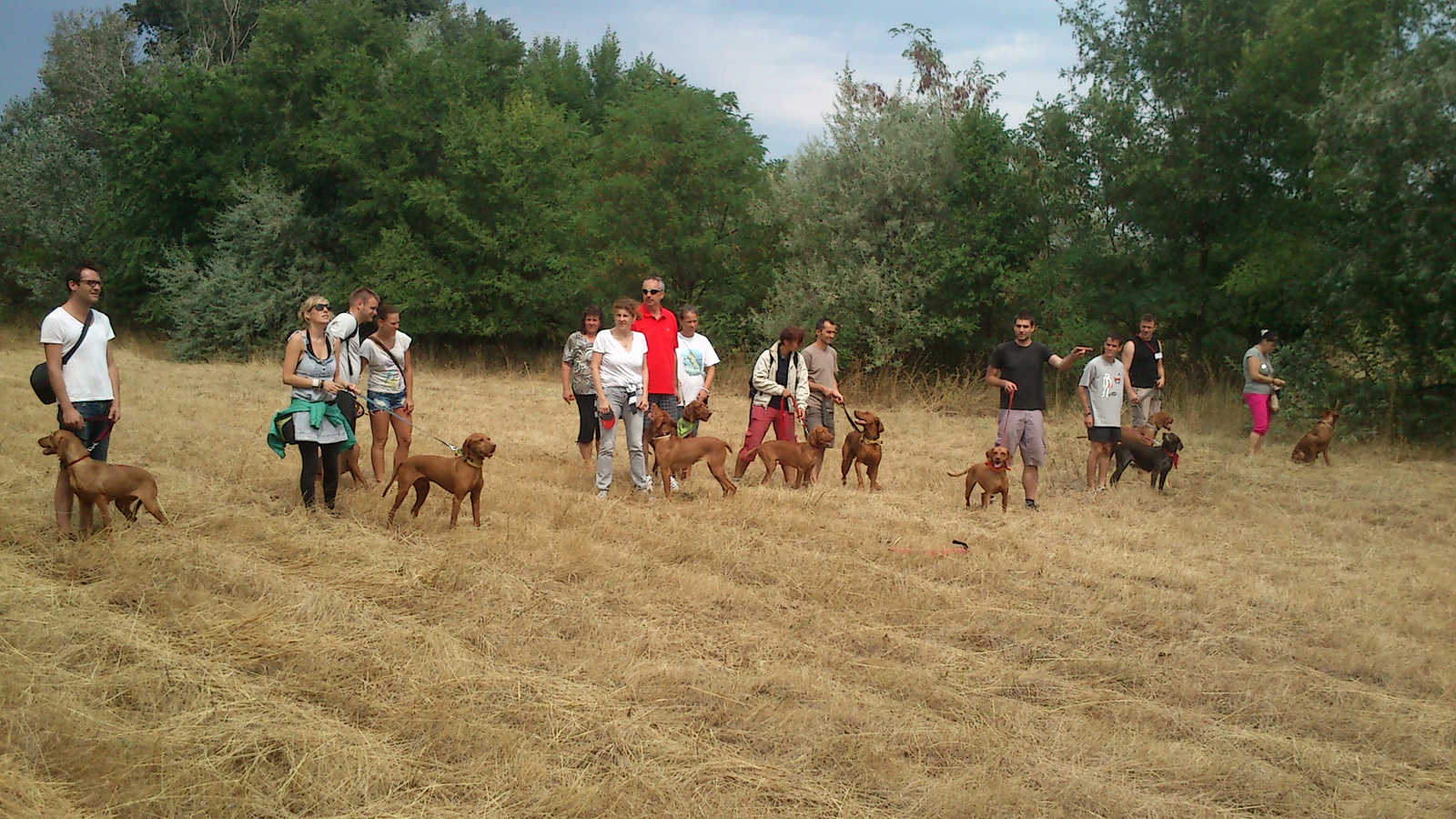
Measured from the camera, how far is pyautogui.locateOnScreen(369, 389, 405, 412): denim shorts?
8.42 m

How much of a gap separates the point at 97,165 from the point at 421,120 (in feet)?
46.5

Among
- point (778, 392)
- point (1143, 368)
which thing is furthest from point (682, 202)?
point (778, 392)

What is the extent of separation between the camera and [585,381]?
9703 mm

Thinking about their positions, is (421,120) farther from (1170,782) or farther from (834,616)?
(1170,782)

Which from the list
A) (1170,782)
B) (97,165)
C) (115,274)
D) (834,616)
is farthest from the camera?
(97,165)

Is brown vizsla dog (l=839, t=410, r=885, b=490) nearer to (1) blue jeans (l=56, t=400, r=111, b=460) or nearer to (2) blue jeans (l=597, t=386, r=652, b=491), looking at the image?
(2) blue jeans (l=597, t=386, r=652, b=491)

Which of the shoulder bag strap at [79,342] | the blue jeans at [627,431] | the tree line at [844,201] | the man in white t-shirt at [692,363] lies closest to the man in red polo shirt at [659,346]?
the man in white t-shirt at [692,363]

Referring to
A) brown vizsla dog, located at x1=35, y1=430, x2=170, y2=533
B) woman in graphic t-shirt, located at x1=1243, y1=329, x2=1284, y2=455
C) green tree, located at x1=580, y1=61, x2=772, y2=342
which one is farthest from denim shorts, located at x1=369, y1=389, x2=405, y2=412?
green tree, located at x1=580, y1=61, x2=772, y2=342

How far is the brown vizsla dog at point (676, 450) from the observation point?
28.0ft

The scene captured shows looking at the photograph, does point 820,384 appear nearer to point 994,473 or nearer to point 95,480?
point 994,473

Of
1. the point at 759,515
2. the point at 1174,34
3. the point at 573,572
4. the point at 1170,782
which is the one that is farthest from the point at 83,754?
the point at 1174,34

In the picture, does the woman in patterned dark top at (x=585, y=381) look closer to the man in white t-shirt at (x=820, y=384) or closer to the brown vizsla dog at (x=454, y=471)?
the man in white t-shirt at (x=820, y=384)

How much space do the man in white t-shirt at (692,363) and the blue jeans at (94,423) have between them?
4.55m

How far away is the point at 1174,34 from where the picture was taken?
16.9m
